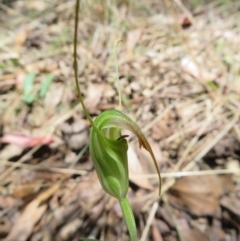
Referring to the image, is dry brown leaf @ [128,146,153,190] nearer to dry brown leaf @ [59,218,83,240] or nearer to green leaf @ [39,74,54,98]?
dry brown leaf @ [59,218,83,240]

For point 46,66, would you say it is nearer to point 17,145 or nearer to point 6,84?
point 6,84

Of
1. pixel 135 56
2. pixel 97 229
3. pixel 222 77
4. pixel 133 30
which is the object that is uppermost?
pixel 133 30

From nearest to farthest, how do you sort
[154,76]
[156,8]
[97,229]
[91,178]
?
[97,229], [91,178], [154,76], [156,8]

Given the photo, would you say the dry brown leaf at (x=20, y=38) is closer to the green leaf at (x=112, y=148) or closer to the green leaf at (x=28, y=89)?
the green leaf at (x=28, y=89)

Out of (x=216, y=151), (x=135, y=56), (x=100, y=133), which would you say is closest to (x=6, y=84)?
(x=135, y=56)

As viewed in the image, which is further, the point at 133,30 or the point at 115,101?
the point at 133,30

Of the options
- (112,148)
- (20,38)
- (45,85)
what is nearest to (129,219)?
(112,148)

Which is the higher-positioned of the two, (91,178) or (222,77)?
(222,77)

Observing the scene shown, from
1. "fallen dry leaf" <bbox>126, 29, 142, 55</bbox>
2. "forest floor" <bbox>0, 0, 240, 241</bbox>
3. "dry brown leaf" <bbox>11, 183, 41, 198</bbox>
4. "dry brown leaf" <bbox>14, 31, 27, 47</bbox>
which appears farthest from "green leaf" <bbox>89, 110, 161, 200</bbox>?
"dry brown leaf" <bbox>14, 31, 27, 47</bbox>

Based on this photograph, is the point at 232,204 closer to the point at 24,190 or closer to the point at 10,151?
the point at 24,190

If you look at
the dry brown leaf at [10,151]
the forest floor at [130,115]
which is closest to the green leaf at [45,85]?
the forest floor at [130,115]
